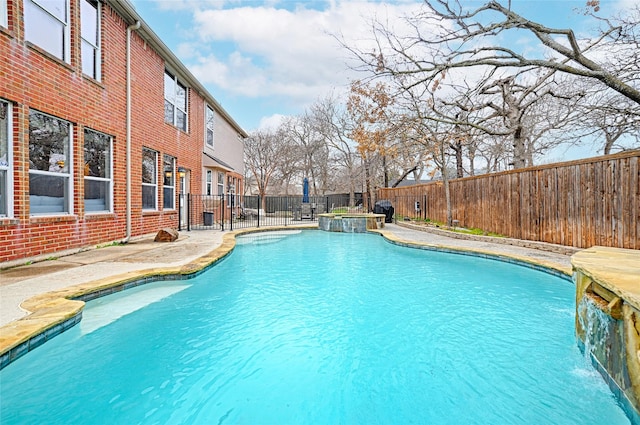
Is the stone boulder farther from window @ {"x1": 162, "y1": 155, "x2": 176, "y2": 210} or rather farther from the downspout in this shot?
window @ {"x1": 162, "y1": 155, "x2": 176, "y2": 210}

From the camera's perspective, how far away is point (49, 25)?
18.4 ft

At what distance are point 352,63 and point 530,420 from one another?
7572mm

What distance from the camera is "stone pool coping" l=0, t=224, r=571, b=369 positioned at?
8.40ft

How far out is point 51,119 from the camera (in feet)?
18.7

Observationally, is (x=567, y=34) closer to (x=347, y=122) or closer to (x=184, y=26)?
(x=184, y=26)

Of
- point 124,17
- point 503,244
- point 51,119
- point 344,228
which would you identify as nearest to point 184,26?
point 124,17

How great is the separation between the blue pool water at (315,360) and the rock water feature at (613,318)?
0.16 metres

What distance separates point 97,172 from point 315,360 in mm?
6700

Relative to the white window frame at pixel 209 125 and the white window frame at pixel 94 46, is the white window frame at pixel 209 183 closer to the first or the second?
the white window frame at pixel 209 125

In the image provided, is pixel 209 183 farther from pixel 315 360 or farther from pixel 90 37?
pixel 315 360

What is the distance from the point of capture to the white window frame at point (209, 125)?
13499 millimetres

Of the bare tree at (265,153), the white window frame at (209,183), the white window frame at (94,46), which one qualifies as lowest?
the white window frame at (209,183)

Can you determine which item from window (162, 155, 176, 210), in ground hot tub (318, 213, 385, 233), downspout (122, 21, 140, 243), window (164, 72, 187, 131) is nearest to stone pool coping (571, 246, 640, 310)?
downspout (122, 21, 140, 243)

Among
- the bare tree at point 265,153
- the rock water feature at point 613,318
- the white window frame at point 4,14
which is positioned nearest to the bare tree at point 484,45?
the rock water feature at point 613,318
